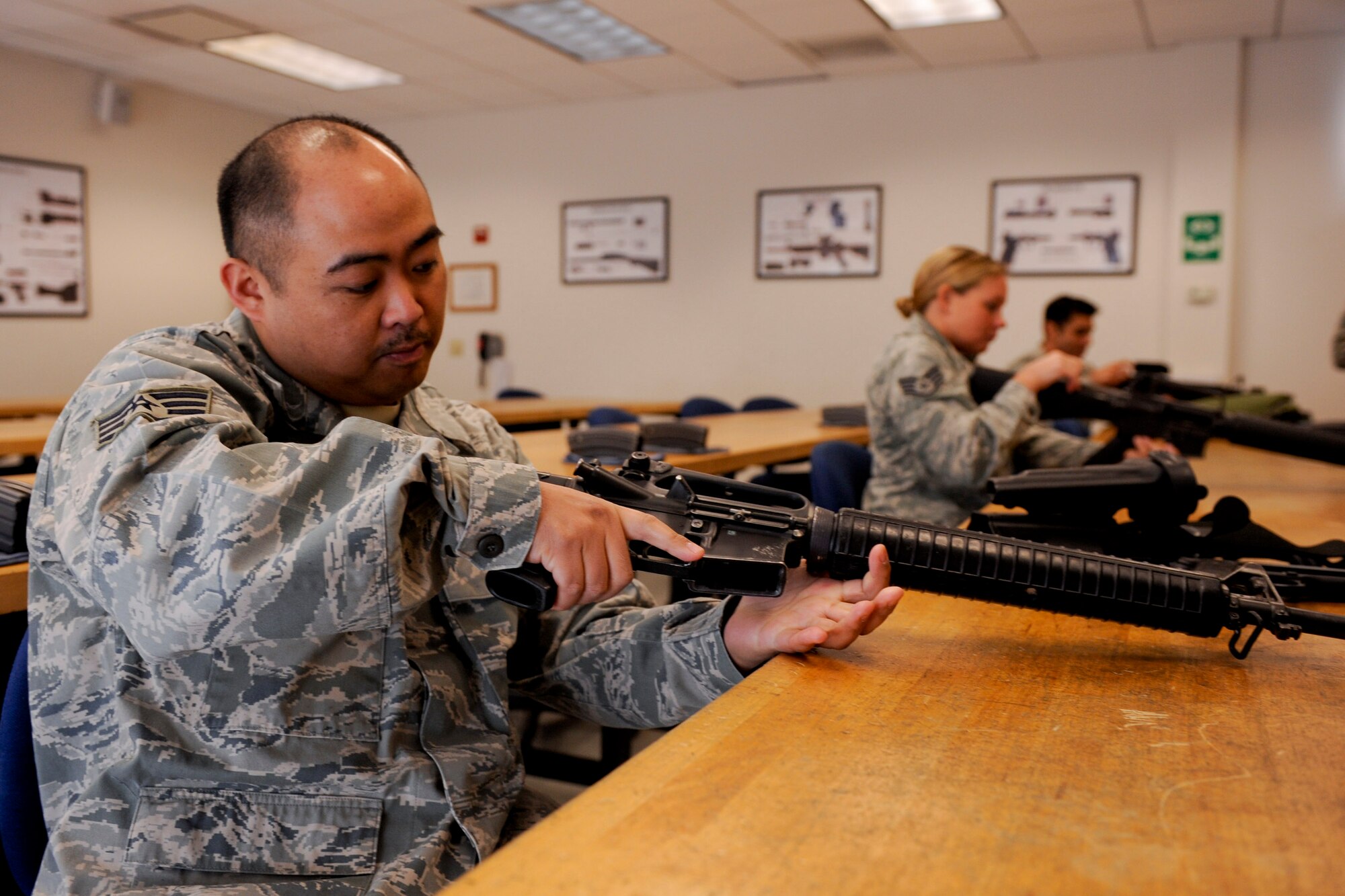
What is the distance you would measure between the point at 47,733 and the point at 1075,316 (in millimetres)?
4884

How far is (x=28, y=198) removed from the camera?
20.0 feet

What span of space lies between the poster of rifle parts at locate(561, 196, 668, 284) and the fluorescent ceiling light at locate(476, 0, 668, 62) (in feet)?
4.21

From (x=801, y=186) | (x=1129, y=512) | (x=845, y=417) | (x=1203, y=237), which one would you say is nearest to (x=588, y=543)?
(x=1129, y=512)

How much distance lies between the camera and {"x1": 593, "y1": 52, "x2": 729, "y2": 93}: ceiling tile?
20.4 ft

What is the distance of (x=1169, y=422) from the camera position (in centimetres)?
281

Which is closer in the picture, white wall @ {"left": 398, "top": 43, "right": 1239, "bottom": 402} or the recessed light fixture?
the recessed light fixture

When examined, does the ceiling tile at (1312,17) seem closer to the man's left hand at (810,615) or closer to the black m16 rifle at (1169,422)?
the black m16 rifle at (1169,422)

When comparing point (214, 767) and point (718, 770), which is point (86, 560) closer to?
point (214, 767)

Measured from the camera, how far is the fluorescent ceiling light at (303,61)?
233 inches

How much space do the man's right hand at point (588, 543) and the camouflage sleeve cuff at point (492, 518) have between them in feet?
0.04

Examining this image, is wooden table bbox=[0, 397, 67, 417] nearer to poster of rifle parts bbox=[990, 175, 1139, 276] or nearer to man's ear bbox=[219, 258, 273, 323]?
man's ear bbox=[219, 258, 273, 323]

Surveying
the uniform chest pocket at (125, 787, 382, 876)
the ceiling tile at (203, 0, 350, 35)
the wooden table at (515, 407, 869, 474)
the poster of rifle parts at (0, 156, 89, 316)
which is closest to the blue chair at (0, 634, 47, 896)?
the uniform chest pocket at (125, 787, 382, 876)

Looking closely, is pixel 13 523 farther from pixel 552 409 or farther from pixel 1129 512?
pixel 552 409

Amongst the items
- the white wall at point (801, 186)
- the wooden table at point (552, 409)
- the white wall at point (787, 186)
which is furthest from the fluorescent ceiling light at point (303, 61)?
the wooden table at point (552, 409)
